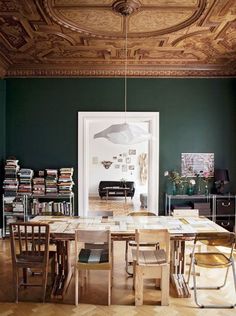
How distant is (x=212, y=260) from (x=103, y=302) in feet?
4.28

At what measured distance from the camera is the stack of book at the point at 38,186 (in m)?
6.20

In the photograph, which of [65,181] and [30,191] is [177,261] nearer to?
[65,181]

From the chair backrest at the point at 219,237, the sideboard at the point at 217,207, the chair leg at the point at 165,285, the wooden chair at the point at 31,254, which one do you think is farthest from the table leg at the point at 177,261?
the sideboard at the point at 217,207

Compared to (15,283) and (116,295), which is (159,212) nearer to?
(116,295)

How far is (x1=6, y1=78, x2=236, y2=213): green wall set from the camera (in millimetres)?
6488

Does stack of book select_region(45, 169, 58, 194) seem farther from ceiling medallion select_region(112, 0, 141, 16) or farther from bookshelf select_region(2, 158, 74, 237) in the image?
ceiling medallion select_region(112, 0, 141, 16)

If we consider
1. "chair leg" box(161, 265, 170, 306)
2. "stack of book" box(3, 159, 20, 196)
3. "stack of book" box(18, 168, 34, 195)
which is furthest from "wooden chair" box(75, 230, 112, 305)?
"stack of book" box(3, 159, 20, 196)

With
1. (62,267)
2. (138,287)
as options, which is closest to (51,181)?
(62,267)

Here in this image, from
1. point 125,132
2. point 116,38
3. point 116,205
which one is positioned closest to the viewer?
point 125,132

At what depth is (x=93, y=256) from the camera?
3684 millimetres

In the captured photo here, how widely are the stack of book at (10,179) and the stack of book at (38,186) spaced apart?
34 cm

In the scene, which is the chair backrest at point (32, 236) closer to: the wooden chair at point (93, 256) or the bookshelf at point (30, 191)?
the wooden chair at point (93, 256)

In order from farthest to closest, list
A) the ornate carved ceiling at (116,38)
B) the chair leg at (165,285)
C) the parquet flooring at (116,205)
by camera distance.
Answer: the parquet flooring at (116,205) → the ornate carved ceiling at (116,38) → the chair leg at (165,285)

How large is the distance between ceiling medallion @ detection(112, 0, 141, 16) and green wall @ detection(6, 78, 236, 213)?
102 inches
